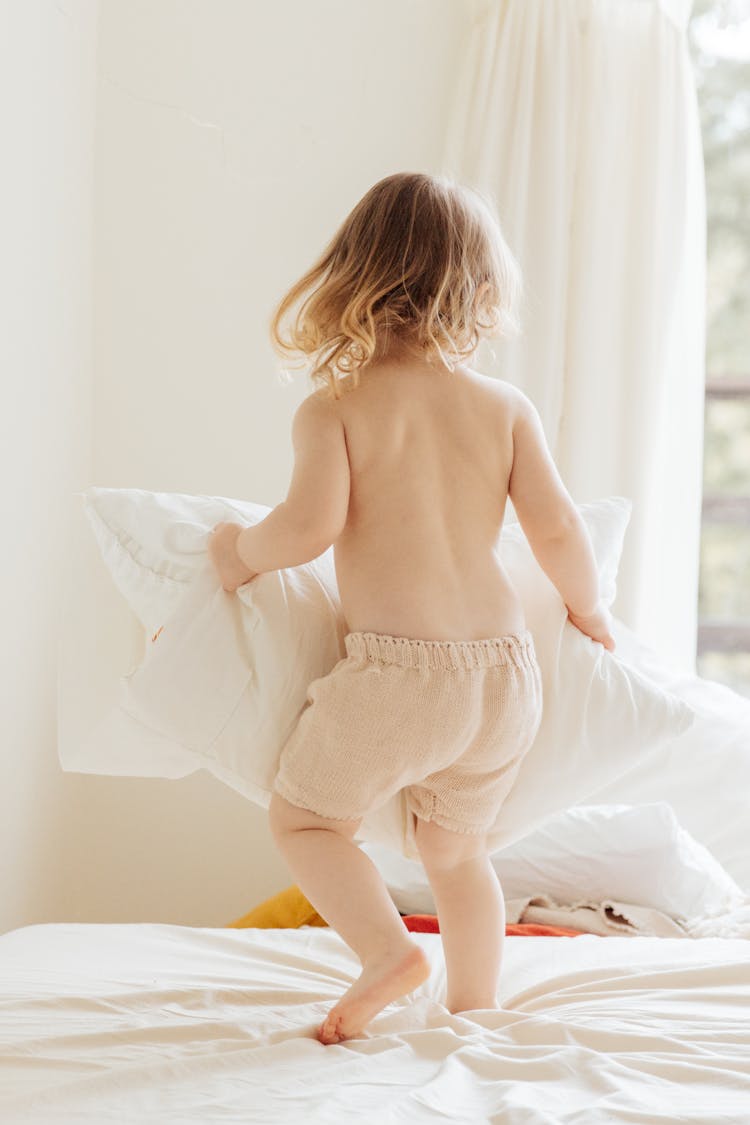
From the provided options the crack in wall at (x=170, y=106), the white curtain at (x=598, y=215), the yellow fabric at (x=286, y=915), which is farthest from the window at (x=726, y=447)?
the yellow fabric at (x=286, y=915)

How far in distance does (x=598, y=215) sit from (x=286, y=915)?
154 centimetres

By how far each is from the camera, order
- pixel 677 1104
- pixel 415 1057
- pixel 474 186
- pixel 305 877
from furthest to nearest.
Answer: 1. pixel 474 186
2. pixel 305 877
3. pixel 415 1057
4. pixel 677 1104

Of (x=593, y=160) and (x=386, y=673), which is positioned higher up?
(x=593, y=160)

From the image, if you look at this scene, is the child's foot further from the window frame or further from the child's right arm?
the window frame

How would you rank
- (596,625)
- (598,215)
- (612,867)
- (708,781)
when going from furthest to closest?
1. (598,215)
2. (708,781)
3. (612,867)
4. (596,625)

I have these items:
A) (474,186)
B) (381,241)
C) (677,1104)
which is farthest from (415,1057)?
(474,186)

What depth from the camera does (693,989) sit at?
1.51 m

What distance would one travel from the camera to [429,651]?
55.9 inches

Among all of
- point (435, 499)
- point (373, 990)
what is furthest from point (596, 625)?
point (373, 990)

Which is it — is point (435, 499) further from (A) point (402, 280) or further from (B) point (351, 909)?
(B) point (351, 909)

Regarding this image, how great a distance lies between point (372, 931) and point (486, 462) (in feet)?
1.85

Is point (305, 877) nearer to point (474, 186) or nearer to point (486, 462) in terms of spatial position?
point (486, 462)

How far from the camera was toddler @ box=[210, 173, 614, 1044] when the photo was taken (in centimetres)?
142

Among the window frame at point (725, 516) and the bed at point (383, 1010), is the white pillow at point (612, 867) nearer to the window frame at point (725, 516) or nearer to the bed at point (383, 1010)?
the bed at point (383, 1010)
